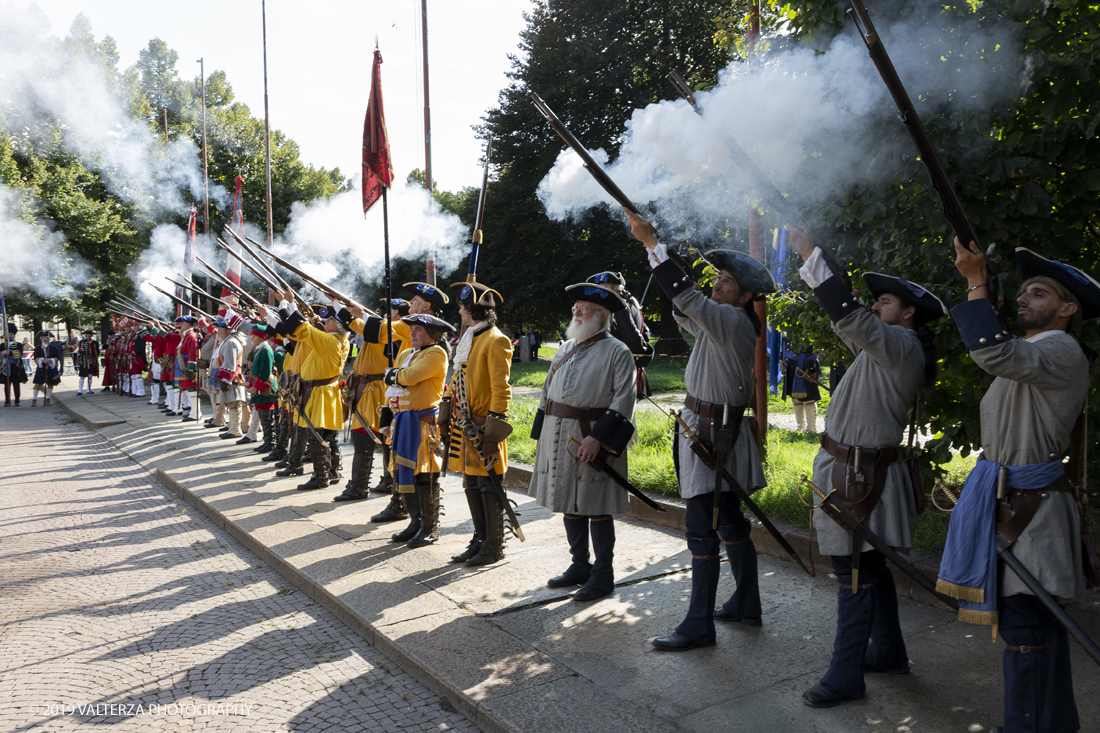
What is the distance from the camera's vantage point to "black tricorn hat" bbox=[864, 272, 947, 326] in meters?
3.65

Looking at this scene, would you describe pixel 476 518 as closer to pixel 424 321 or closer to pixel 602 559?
pixel 602 559

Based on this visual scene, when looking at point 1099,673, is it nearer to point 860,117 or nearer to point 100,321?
point 860,117

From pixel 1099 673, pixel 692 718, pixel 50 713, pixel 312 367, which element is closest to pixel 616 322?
pixel 692 718

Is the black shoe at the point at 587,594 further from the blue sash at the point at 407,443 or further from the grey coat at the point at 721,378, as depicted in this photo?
the blue sash at the point at 407,443

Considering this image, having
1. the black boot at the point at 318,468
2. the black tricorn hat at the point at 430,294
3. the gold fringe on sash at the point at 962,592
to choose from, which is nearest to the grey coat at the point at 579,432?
the black tricorn hat at the point at 430,294

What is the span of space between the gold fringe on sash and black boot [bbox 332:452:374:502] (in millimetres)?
6232

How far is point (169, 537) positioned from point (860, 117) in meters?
6.83

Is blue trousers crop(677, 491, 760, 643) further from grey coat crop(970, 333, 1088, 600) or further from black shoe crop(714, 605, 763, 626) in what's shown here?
grey coat crop(970, 333, 1088, 600)

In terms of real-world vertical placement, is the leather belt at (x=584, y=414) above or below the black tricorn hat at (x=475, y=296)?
below

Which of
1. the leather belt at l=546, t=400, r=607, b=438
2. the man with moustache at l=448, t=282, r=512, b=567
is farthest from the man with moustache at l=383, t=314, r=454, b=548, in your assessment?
the leather belt at l=546, t=400, r=607, b=438

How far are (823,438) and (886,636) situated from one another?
977mm

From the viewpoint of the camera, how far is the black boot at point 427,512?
6453mm

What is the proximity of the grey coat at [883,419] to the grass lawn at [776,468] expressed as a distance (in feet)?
0.74

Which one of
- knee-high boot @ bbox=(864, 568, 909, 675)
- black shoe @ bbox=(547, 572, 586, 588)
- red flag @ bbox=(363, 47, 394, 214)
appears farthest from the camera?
red flag @ bbox=(363, 47, 394, 214)
